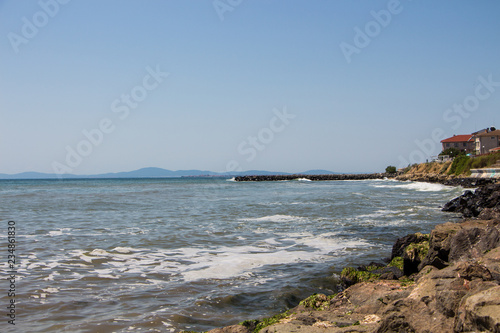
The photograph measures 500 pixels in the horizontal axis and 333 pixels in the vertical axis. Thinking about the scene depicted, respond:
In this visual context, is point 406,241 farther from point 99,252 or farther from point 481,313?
point 99,252

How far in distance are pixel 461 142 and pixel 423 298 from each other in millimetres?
117372

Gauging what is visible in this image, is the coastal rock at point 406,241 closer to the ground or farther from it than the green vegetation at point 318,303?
farther from it

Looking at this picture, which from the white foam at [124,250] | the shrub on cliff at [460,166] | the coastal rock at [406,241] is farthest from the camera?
the shrub on cliff at [460,166]

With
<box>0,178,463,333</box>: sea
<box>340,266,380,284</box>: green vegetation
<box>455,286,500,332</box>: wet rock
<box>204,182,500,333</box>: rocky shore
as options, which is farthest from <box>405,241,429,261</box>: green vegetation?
<box>455,286,500,332</box>: wet rock

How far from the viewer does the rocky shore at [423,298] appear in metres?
3.29

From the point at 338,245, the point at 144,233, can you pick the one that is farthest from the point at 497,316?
the point at 144,233

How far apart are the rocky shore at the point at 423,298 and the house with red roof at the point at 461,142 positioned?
109 metres

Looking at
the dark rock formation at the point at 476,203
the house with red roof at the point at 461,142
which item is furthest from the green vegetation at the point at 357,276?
the house with red roof at the point at 461,142

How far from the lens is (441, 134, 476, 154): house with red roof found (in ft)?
342

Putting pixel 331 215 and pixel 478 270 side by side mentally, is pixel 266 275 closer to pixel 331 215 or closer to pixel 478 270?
pixel 478 270

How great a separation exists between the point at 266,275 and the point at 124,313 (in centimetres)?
320

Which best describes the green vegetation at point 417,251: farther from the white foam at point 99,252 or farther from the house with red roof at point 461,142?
the house with red roof at point 461,142

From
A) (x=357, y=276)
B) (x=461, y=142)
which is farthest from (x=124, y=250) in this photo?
(x=461, y=142)

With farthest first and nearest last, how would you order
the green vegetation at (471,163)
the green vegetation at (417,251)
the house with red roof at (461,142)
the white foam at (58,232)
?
the house with red roof at (461,142), the green vegetation at (471,163), the white foam at (58,232), the green vegetation at (417,251)
